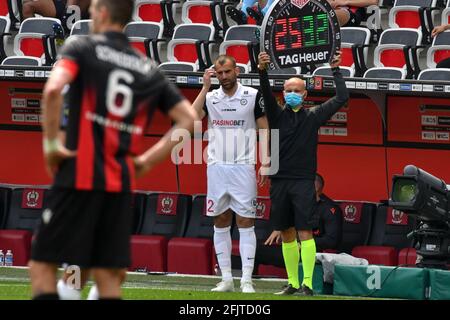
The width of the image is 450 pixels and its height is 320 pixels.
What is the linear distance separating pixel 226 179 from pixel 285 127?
0.82 meters

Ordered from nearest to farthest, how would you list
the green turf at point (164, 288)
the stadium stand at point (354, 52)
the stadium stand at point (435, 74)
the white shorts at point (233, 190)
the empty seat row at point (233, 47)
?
1. the green turf at point (164, 288)
2. the white shorts at point (233, 190)
3. the stadium stand at point (435, 74)
4. the empty seat row at point (233, 47)
5. the stadium stand at point (354, 52)

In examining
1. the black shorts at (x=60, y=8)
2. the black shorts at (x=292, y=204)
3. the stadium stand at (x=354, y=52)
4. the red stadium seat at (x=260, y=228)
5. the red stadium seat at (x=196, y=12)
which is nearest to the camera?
the black shorts at (x=292, y=204)

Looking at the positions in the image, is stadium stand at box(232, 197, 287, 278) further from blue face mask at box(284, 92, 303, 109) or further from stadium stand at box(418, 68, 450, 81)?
blue face mask at box(284, 92, 303, 109)

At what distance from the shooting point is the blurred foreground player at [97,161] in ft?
20.4

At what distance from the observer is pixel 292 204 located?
11234 mm

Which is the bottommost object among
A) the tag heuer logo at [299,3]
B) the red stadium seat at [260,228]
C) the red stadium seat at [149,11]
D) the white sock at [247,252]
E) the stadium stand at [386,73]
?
the red stadium seat at [260,228]

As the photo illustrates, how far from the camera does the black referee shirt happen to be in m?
11.2

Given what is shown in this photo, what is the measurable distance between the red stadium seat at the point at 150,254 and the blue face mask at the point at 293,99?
3920 mm

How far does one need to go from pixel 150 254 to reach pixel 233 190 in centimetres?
324

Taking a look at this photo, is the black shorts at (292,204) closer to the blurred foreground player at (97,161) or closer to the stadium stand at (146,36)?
the stadium stand at (146,36)

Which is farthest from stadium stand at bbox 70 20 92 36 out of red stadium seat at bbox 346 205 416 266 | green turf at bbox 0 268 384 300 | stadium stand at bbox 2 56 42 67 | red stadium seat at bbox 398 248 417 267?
red stadium seat at bbox 398 248 417 267

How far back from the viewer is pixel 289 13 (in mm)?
12273

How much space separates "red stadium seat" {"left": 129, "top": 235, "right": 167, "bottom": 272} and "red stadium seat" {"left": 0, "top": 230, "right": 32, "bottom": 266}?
1299mm

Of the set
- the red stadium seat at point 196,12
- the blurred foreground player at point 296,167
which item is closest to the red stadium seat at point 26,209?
the red stadium seat at point 196,12
